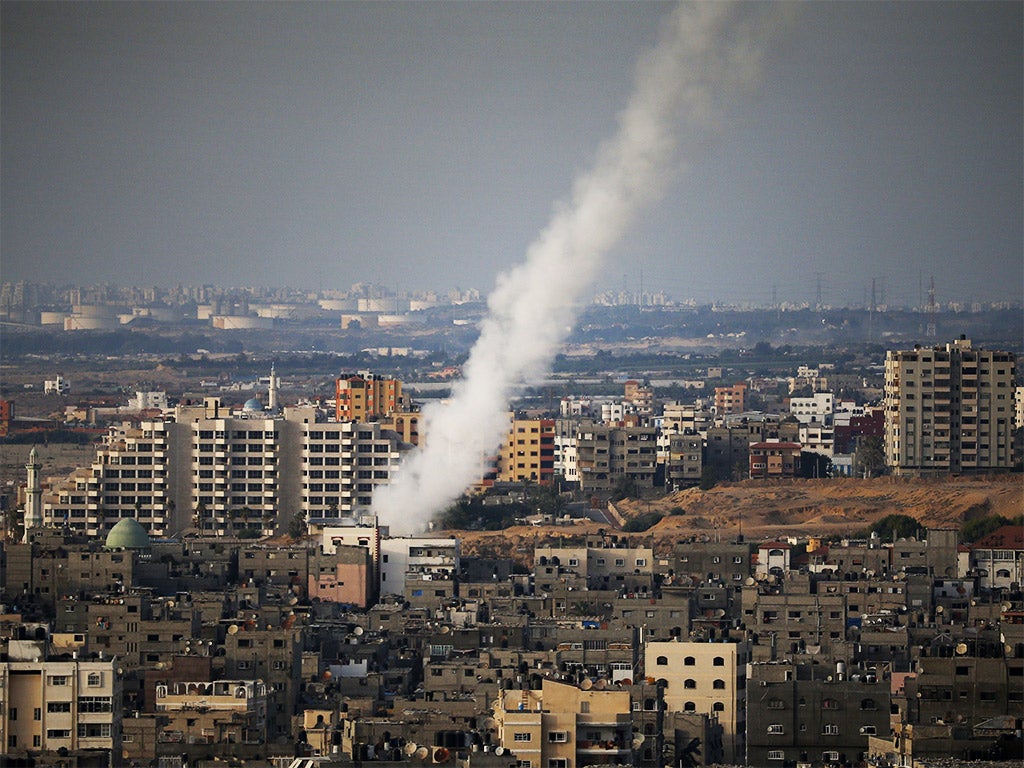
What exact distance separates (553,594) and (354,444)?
2213cm

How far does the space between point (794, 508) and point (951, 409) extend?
20.0 feet

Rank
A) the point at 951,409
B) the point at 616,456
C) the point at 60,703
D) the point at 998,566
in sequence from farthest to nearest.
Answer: the point at 616,456, the point at 951,409, the point at 998,566, the point at 60,703

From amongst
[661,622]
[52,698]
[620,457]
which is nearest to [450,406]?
[620,457]

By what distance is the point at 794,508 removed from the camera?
74312mm

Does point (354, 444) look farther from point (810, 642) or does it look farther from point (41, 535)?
point (810, 642)

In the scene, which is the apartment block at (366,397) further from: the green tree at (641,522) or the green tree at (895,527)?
the green tree at (895,527)

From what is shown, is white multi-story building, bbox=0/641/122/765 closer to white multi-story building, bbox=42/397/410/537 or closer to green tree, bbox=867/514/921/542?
green tree, bbox=867/514/921/542

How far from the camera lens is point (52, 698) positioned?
3041 centimetres

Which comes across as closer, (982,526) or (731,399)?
(982,526)

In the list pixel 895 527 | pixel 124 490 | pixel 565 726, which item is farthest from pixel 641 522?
pixel 565 726

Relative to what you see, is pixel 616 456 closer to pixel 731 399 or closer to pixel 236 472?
pixel 236 472

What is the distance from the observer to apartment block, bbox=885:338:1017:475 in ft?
Answer: 255

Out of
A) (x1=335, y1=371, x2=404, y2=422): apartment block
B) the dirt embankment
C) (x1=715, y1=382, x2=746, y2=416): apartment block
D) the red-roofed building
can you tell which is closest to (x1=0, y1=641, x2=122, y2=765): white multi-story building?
the red-roofed building

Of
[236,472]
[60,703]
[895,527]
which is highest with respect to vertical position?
[236,472]
